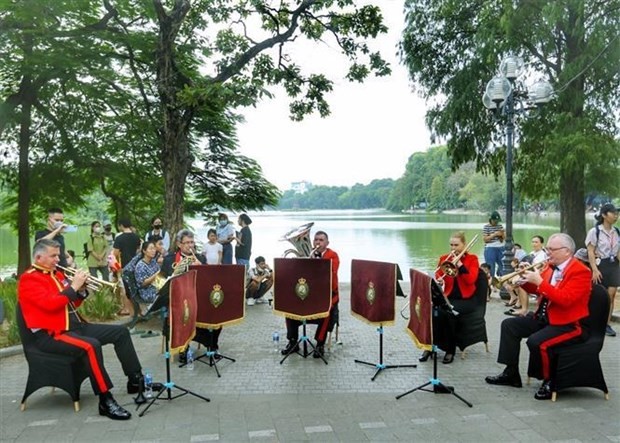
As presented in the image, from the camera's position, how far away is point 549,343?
17.6 ft

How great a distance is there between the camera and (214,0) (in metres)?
11.6

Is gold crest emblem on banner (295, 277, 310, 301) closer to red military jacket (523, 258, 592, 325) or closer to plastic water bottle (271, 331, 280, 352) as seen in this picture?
plastic water bottle (271, 331, 280, 352)

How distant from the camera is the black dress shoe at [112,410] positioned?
16.1ft

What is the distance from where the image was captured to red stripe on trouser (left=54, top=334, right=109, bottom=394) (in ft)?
16.6

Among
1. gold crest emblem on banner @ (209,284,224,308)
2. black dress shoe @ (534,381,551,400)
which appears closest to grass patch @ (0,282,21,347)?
gold crest emblem on banner @ (209,284,224,308)

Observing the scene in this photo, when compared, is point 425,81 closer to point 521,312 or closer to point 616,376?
point 521,312

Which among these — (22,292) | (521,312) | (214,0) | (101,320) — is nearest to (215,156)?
(214,0)

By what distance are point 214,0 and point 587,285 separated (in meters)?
9.66

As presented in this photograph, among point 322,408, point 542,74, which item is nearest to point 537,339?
point 322,408

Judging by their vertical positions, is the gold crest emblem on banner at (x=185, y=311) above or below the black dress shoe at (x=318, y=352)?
above

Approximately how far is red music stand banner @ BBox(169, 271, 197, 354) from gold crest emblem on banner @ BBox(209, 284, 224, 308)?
0.68m

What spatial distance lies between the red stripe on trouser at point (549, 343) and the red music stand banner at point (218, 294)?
3539 millimetres

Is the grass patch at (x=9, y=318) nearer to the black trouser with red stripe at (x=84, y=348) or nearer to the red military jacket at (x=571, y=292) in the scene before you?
the black trouser with red stripe at (x=84, y=348)

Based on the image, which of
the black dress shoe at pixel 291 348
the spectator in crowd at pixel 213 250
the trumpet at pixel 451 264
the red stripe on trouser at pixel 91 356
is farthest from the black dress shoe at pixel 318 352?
the spectator in crowd at pixel 213 250
